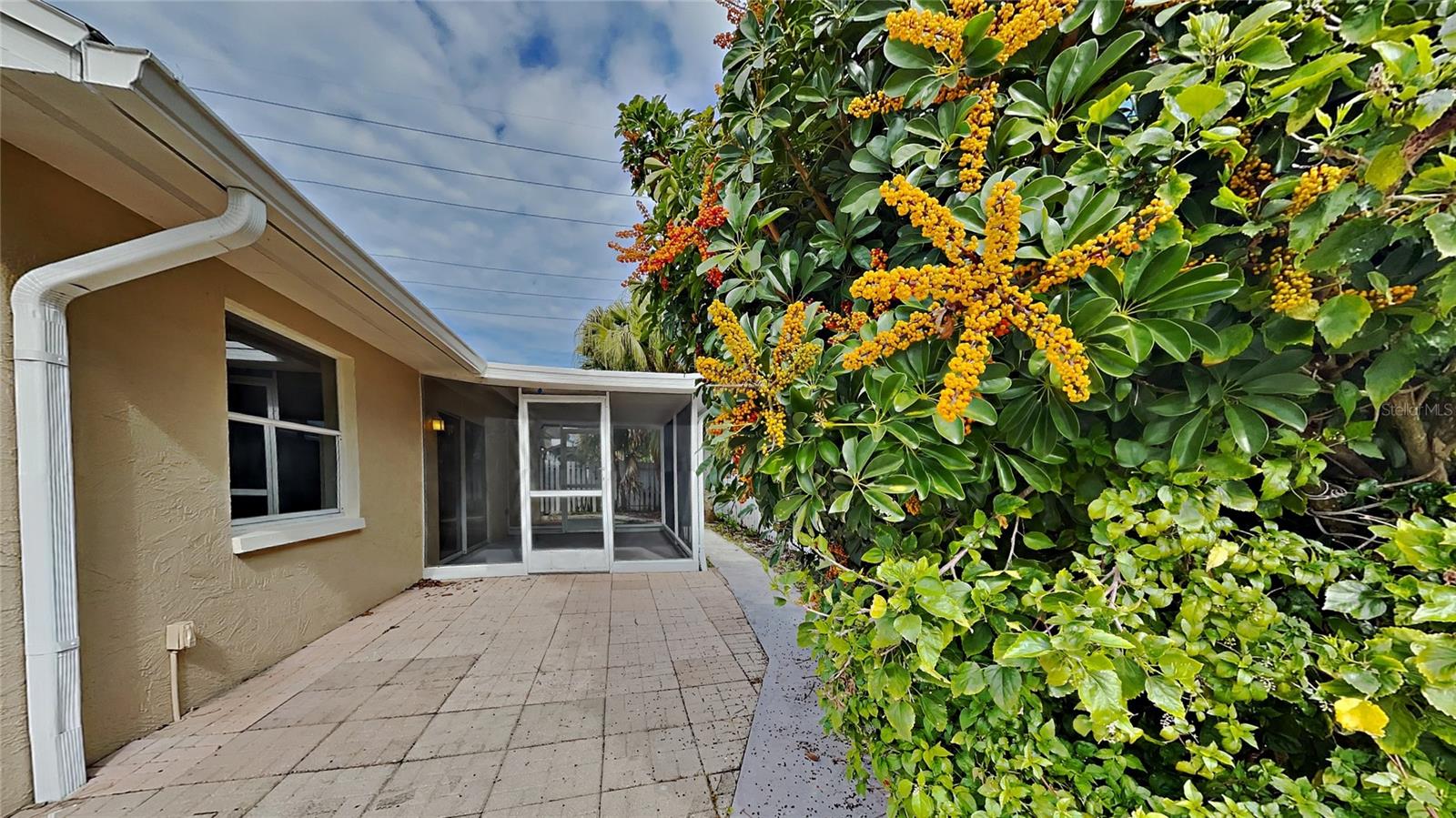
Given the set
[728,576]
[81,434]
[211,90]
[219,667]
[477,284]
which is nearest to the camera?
[81,434]

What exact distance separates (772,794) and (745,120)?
2.35m

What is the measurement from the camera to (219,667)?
2.55m

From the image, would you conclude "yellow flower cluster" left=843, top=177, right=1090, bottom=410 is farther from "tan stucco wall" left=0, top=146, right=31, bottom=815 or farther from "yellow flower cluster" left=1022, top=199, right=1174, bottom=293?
"tan stucco wall" left=0, top=146, right=31, bottom=815

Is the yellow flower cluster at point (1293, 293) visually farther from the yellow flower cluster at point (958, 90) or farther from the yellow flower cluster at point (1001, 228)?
the yellow flower cluster at point (958, 90)

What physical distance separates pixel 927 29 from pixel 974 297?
0.55 m

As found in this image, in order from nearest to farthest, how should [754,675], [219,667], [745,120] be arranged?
[745,120], [219,667], [754,675]

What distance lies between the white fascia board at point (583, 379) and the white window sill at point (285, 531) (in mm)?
1906

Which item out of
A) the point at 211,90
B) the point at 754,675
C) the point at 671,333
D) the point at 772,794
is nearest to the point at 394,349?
the point at 671,333

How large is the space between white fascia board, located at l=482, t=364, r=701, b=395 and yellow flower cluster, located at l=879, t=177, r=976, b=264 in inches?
165

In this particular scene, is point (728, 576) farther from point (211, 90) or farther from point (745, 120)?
point (211, 90)

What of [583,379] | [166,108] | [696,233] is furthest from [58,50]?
[583,379]

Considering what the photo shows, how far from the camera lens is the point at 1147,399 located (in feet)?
2.99

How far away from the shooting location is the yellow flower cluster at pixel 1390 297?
2.27ft

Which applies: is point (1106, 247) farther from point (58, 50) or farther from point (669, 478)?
point (669, 478)
